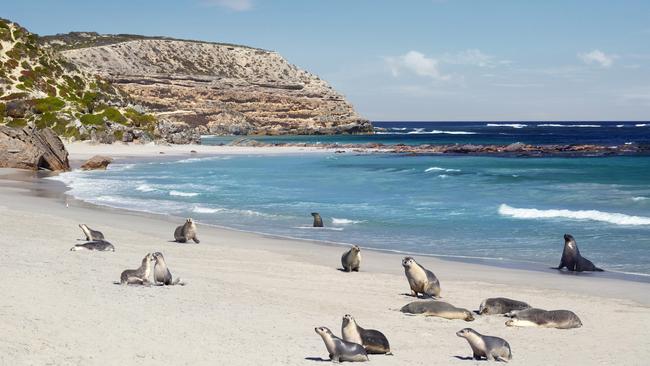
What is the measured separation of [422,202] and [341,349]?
818 inches

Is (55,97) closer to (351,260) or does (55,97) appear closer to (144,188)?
(144,188)

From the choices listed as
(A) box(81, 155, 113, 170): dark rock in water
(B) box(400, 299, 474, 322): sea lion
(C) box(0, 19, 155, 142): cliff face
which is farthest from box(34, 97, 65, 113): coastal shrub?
(B) box(400, 299, 474, 322): sea lion

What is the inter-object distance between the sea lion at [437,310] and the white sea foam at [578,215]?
1293 centimetres

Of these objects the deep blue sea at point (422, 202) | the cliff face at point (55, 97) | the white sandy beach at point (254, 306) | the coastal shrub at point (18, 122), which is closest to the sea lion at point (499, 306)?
the white sandy beach at point (254, 306)

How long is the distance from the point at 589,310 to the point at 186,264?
669 centimetres

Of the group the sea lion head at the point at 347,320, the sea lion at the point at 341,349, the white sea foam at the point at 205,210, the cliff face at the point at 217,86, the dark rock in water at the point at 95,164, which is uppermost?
the cliff face at the point at 217,86

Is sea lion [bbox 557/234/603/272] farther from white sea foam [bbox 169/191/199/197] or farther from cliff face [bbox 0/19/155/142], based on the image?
cliff face [bbox 0/19/155/142]

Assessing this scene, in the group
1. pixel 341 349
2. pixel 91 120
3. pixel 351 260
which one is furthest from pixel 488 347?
pixel 91 120

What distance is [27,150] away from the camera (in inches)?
1490

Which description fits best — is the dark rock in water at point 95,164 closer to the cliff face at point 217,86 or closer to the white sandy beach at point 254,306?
the white sandy beach at point 254,306

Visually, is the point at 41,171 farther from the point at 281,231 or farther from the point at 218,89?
the point at 218,89

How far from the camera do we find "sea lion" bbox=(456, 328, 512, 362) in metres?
8.27

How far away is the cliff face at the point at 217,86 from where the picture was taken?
4975 inches

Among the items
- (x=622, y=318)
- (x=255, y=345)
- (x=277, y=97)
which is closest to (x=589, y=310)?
(x=622, y=318)
